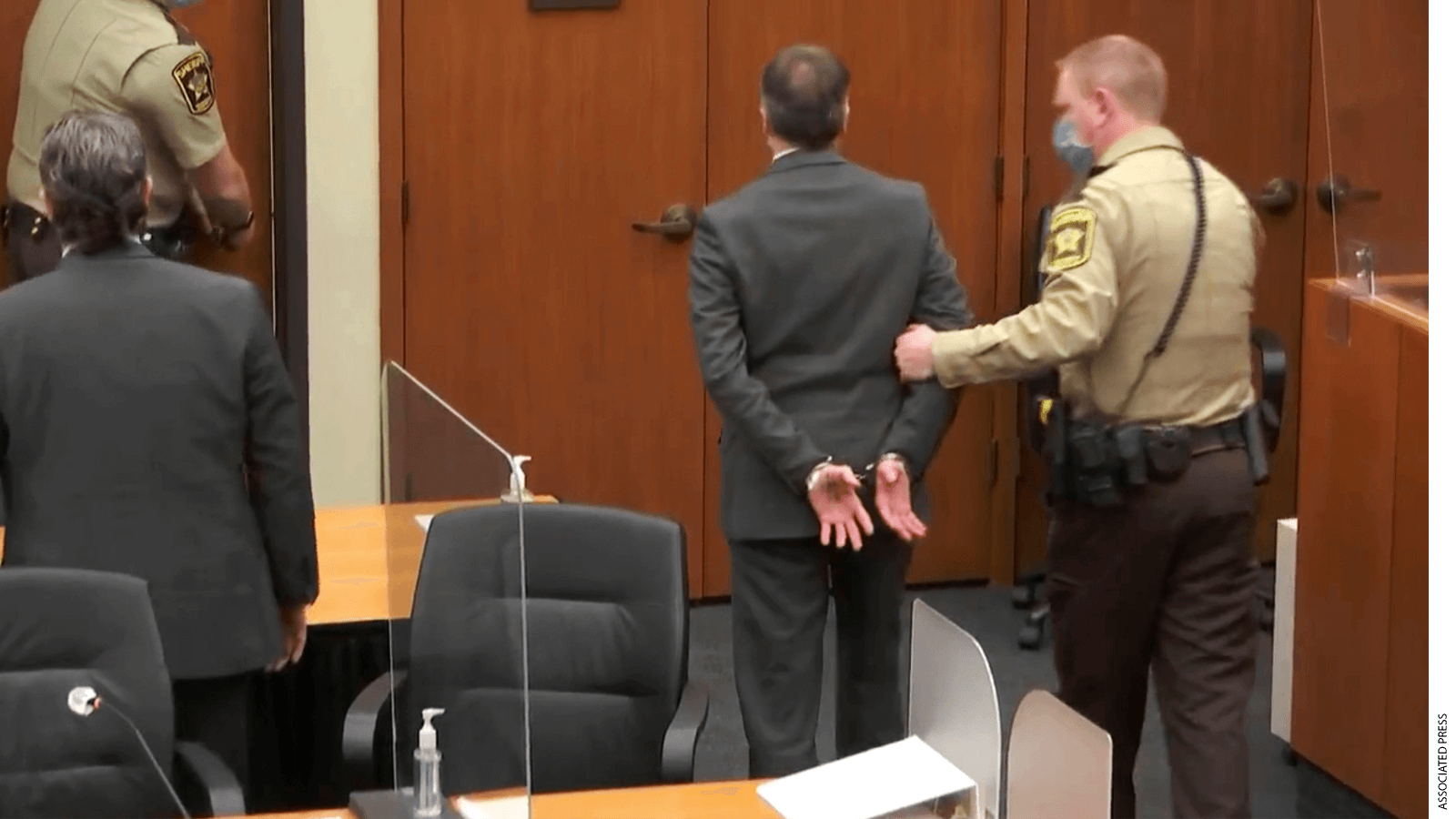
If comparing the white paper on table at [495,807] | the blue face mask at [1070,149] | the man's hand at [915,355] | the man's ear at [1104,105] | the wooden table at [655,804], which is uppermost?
the man's ear at [1104,105]

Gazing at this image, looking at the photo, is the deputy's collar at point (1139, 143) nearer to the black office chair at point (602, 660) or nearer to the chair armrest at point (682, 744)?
the black office chair at point (602, 660)

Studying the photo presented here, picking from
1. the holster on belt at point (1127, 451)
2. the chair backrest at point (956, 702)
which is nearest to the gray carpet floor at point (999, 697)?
the holster on belt at point (1127, 451)

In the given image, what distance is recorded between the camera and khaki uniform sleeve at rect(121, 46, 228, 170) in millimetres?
4836

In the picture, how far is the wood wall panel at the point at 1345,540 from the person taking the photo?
4.39 m

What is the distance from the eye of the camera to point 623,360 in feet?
18.9

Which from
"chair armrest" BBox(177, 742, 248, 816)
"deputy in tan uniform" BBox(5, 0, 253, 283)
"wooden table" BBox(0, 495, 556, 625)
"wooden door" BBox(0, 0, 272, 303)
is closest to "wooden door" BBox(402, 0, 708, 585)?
"wooden door" BBox(0, 0, 272, 303)

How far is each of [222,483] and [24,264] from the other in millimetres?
1897

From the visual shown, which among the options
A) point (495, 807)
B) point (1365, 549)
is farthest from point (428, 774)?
point (1365, 549)

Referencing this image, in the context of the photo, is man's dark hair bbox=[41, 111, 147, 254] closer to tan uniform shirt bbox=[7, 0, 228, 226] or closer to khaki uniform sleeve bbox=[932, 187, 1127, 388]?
khaki uniform sleeve bbox=[932, 187, 1127, 388]

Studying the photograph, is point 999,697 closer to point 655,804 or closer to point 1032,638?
point 1032,638

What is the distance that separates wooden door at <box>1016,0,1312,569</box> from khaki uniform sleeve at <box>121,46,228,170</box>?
2144 millimetres

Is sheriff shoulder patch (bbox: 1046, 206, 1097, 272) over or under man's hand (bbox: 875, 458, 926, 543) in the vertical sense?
over

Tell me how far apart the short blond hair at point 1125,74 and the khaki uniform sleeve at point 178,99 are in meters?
2.03

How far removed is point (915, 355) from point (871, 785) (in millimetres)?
1289
